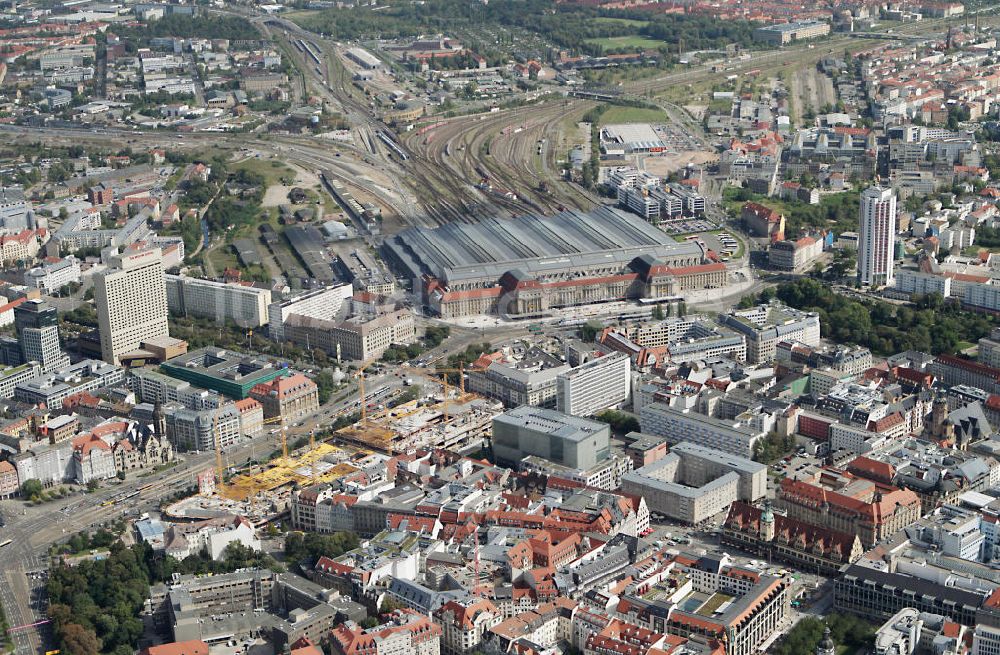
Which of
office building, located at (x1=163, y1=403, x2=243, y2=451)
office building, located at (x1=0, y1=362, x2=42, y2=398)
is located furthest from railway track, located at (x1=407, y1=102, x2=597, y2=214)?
office building, located at (x1=163, y1=403, x2=243, y2=451)

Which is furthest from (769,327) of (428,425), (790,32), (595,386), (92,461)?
(790,32)

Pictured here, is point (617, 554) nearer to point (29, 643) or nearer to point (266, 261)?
point (29, 643)

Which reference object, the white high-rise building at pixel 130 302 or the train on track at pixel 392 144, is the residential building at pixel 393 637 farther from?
the train on track at pixel 392 144

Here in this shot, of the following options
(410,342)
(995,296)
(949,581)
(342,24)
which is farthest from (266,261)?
(342,24)

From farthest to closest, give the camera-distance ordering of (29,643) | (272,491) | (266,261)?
(266,261) → (272,491) → (29,643)

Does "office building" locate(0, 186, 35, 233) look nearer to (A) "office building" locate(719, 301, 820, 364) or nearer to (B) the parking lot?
(B) the parking lot

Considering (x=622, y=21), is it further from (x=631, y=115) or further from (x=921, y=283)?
(x=921, y=283)

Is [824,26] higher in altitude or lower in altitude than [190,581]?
higher

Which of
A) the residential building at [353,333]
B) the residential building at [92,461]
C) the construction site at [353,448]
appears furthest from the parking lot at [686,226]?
the residential building at [92,461]
